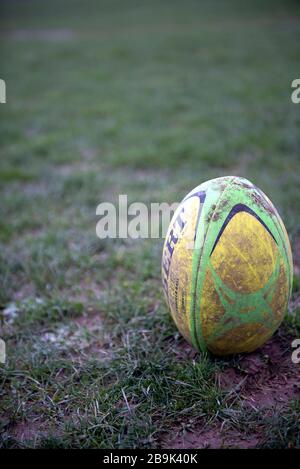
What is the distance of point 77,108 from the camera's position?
7.50 metres

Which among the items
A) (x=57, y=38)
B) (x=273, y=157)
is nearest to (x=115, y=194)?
(x=273, y=157)

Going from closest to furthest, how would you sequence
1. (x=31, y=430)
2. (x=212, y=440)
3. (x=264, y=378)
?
(x=212, y=440), (x=31, y=430), (x=264, y=378)

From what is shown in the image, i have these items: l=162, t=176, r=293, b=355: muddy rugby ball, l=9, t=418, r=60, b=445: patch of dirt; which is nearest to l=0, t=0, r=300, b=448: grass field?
l=9, t=418, r=60, b=445: patch of dirt

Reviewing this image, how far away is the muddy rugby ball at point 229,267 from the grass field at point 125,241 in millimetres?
295

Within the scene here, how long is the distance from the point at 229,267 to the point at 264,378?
0.71m

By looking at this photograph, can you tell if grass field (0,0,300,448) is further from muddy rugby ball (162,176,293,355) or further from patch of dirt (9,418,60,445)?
muddy rugby ball (162,176,293,355)

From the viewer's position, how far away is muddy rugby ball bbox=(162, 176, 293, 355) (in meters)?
2.19

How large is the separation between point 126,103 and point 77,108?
852 mm

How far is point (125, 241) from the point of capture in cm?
401

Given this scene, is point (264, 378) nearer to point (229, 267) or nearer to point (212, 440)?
point (212, 440)

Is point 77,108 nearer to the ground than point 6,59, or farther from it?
nearer to the ground

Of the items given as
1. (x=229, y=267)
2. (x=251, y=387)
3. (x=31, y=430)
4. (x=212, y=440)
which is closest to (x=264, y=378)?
(x=251, y=387)
